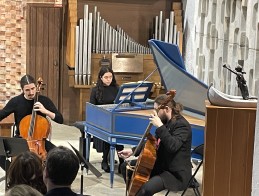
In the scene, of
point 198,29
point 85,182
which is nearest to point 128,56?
point 198,29

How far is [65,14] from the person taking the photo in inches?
376

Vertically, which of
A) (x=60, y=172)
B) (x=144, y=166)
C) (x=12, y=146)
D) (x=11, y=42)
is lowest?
(x=144, y=166)

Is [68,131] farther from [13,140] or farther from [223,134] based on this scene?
[223,134]

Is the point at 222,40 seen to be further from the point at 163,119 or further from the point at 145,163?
the point at 145,163

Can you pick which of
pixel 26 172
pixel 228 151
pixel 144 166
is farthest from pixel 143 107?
pixel 26 172

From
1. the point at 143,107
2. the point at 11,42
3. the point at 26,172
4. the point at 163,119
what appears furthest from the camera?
the point at 11,42

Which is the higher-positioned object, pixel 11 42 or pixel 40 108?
pixel 11 42

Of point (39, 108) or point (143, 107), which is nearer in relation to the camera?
point (39, 108)

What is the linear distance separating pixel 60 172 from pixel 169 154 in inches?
70.7

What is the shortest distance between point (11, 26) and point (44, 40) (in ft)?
2.33

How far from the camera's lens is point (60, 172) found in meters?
3.28

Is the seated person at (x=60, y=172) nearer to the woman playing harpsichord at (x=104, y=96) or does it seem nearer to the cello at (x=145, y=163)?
the cello at (x=145, y=163)

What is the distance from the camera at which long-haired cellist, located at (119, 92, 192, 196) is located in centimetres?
480

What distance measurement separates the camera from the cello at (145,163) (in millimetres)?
4766
